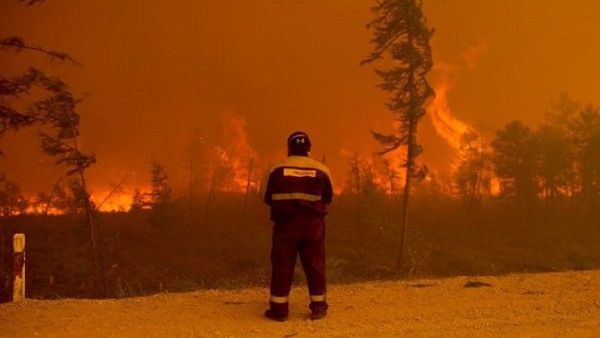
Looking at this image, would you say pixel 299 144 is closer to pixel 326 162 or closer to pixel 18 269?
pixel 18 269

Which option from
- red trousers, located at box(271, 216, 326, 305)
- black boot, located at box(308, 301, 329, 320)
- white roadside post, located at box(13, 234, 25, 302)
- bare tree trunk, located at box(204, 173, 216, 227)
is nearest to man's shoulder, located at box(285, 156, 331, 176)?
red trousers, located at box(271, 216, 326, 305)

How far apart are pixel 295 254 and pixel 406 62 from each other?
22.9 m

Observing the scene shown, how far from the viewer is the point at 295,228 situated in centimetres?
716

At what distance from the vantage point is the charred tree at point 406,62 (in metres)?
27.9

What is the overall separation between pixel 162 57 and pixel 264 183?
7891 inches

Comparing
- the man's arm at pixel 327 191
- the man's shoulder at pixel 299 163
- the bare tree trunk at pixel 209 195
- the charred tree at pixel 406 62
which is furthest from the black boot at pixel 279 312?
the bare tree trunk at pixel 209 195

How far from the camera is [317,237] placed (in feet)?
23.8

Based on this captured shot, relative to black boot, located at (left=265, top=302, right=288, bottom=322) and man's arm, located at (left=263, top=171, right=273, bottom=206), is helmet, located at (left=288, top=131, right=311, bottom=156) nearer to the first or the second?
man's arm, located at (left=263, top=171, right=273, bottom=206)

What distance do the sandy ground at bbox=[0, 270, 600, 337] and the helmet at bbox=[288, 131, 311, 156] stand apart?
Answer: 2.27m

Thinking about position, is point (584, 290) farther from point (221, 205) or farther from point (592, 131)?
point (221, 205)

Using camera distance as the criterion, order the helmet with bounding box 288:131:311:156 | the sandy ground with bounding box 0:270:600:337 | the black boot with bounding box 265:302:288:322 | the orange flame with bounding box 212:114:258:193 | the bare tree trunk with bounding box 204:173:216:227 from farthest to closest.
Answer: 1. the orange flame with bounding box 212:114:258:193
2. the bare tree trunk with bounding box 204:173:216:227
3. the helmet with bounding box 288:131:311:156
4. the black boot with bounding box 265:302:288:322
5. the sandy ground with bounding box 0:270:600:337

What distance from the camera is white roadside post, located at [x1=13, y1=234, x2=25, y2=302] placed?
865 centimetres

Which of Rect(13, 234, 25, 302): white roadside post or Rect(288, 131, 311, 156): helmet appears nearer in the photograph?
Rect(288, 131, 311, 156): helmet

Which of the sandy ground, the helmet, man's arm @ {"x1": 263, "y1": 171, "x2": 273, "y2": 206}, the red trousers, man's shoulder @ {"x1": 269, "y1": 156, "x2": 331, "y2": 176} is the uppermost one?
the helmet
